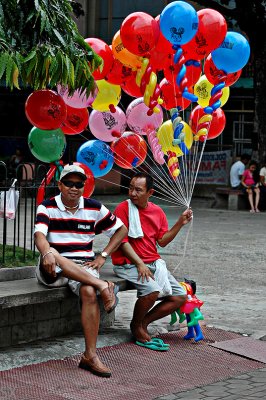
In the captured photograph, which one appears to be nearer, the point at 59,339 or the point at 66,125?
the point at 59,339

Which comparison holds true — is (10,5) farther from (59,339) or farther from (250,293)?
(250,293)

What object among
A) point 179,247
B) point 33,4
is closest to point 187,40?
point 33,4

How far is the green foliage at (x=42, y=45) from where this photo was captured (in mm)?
6480

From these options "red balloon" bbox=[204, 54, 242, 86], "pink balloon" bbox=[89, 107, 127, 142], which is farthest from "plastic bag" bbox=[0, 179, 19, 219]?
"red balloon" bbox=[204, 54, 242, 86]

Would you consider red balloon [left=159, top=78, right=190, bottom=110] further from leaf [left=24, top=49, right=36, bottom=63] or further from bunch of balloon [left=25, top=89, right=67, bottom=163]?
leaf [left=24, top=49, right=36, bottom=63]

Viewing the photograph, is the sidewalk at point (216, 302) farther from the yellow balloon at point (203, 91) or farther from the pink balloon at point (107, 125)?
the yellow balloon at point (203, 91)

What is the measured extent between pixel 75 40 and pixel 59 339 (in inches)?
109

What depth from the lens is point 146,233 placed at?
7578 millimetres

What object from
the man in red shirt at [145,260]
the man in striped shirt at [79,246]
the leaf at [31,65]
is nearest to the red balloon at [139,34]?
the man in red shirt at [145,260]

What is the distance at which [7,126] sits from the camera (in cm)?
2970

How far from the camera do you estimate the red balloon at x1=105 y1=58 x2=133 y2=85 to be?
9281 millimetres

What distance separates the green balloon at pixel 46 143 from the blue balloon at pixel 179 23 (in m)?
1.67

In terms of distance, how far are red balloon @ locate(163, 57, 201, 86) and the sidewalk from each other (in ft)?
6.68

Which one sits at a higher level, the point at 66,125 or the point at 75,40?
the point at 75,40
